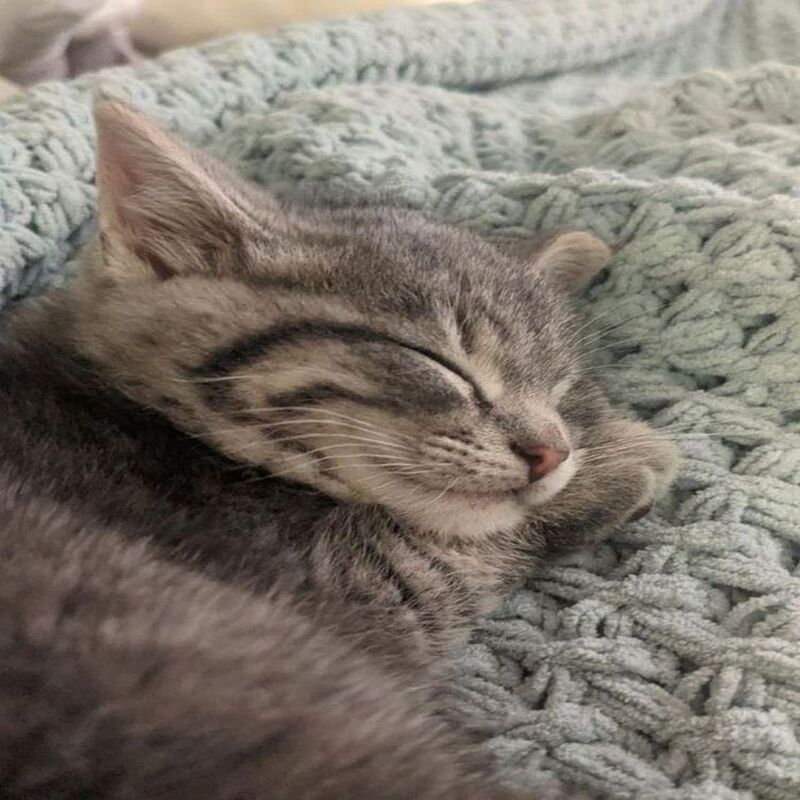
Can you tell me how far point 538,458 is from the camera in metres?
0.95

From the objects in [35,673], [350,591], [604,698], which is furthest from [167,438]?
[604,698]

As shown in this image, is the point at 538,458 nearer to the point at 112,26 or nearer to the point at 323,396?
the point at 323,396

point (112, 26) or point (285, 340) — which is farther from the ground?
point (112, 26)

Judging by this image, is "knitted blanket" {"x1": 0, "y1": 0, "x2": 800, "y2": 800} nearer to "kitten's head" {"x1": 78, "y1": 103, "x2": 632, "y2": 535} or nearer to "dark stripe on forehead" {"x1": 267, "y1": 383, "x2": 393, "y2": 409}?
"kitten's head" {"x1": 78, "y1": 103, "x2": 632, "y2": 535}

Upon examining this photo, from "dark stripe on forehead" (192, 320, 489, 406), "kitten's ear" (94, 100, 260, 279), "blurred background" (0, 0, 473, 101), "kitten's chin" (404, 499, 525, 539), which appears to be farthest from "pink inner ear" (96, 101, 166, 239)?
"blurred background" (0, 0, 473, 101)

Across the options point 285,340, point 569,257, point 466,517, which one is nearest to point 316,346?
point 285,340

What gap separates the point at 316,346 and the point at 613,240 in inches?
18.2

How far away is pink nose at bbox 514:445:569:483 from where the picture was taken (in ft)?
3.09

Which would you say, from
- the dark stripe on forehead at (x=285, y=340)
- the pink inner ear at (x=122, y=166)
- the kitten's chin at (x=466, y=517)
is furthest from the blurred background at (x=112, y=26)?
the kitten's chin at (x=466, y=517)

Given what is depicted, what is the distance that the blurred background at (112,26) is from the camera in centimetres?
162

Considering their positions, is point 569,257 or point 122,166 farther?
point 569,257

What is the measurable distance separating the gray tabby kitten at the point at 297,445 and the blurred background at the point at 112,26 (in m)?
0.71

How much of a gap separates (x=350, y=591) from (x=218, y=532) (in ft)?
0.44

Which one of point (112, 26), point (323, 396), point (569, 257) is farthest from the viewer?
point (112, 26)
